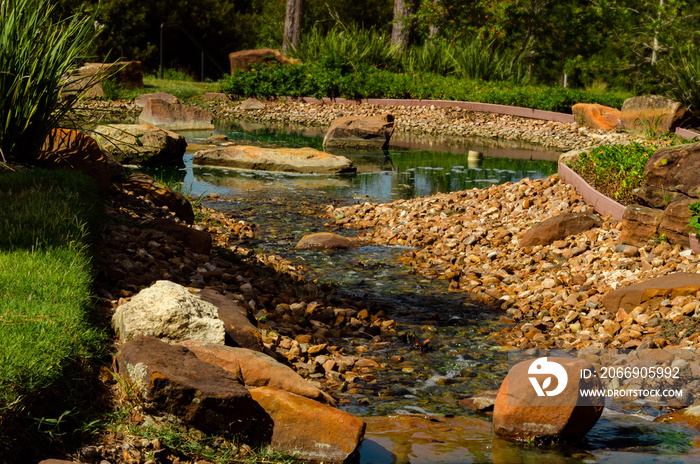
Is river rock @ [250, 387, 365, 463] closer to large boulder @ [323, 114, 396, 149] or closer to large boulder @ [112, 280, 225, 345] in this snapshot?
large boulder @ [112, 280, 225, 345]

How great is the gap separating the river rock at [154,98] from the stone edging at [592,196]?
1194cm

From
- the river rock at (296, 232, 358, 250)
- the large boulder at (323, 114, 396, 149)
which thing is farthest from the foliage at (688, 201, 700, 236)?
the large boulder at (323, 114, 396, 149)

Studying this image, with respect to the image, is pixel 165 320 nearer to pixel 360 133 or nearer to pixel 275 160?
pixel 275 160

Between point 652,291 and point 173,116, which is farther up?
point 173,116

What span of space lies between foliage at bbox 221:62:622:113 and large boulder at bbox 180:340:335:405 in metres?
17.3

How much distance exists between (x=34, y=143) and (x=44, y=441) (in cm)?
459

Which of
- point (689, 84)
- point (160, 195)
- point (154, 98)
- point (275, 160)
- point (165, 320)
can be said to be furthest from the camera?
point (154, 98)

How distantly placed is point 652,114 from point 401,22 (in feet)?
41.7

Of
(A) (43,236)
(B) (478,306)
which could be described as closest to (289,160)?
(B) (478,306)

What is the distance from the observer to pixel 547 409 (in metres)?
3.97

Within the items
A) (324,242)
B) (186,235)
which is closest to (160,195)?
(186,235)

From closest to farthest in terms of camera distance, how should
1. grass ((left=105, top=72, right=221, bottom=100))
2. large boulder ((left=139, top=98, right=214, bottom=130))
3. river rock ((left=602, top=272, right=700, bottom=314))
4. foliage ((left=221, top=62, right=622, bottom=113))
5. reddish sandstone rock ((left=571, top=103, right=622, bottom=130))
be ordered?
1. river rock ((left=602, top=272, right=700, bottom=314))
2. reddish sandstone rock ((left=571, top=103, right=622, bottom=130))
3. large boulder ((left=139, top=98, right=214, bottom=130))
4. foliage ((left=221, top=62, right=622, bottom=113))
5. grass ((left=105, top=72, right=221, bottom=100))

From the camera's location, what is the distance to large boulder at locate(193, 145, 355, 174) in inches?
535

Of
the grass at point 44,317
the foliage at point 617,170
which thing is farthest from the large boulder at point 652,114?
the grass at point 44,317
